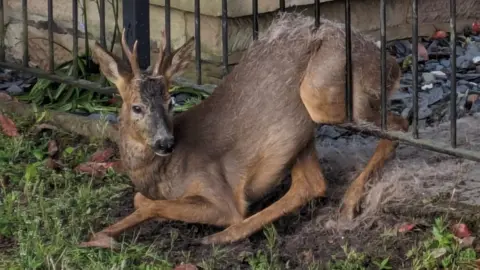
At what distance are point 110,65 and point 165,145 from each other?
55 cm

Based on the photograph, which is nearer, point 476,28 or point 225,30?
point 225,30

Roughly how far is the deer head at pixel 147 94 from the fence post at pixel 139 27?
0.88 metres

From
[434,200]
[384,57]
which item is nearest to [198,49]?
[384,57]

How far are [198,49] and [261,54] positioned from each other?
655mm

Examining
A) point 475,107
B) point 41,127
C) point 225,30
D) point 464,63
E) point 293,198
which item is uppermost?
point 225,30

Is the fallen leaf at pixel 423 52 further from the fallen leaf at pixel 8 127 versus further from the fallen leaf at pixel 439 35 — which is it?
the fallen leaf at pixel 8 127

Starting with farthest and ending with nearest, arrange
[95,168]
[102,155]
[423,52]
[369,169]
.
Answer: [423,52]
[102,155]
[95,168]
[369,169]

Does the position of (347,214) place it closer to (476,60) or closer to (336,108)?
(336,108)

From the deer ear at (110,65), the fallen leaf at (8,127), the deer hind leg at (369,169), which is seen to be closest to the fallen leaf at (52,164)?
the fallen leaf at (8,127)

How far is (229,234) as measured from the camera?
19.0ft

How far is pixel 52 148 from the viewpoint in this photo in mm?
7195

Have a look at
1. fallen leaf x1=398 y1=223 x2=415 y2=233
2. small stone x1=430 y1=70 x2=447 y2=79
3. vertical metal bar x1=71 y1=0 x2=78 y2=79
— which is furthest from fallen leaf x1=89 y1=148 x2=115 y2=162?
small stone x1=430 y1=70 x2=447 y2=79

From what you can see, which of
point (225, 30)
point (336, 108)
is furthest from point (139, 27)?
point (336, 108)

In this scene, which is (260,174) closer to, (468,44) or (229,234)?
(229,234)
